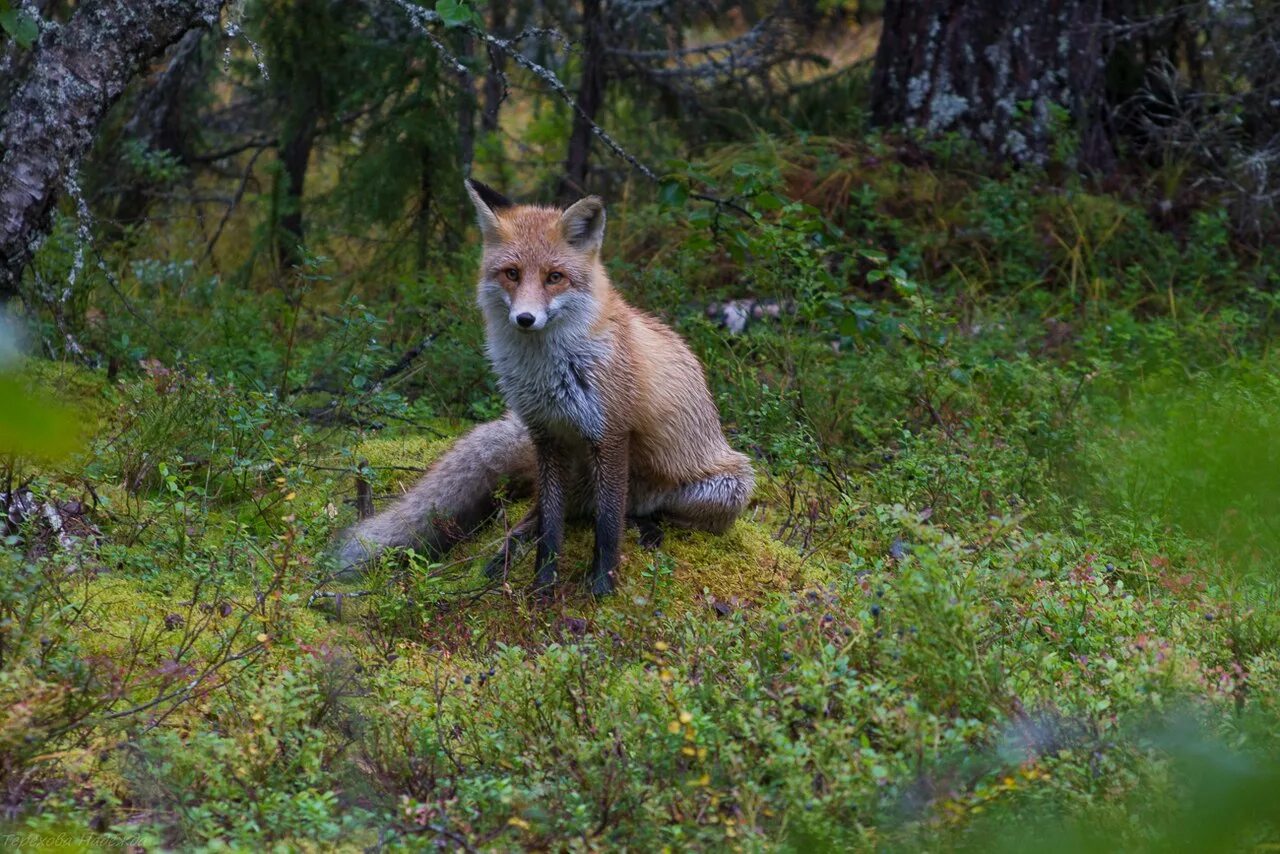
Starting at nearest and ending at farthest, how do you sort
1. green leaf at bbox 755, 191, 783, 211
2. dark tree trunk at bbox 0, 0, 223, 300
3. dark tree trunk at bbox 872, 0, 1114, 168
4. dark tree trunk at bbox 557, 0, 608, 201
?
dark tree trunk at bbox 0, 0, 223, 300
green leaf at bbox 755, 191, 783, 211
dark tree trunk at bbox 557, 0, 608, 201
dark tree trunk at bbox 872, 0, 1114, 168

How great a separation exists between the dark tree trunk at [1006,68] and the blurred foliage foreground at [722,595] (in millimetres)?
1547

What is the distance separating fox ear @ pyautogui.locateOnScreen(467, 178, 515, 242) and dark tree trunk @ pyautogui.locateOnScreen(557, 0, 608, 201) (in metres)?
4.11

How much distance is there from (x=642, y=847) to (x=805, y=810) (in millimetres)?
434

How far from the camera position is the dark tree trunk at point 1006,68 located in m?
10.3

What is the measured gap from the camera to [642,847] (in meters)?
3.11

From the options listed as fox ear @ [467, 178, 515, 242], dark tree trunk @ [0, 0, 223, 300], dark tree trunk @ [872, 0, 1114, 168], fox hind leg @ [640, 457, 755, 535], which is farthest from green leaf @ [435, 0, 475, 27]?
dark tree trunk @ [872, 0, 1114, 168]

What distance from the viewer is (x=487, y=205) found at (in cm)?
580

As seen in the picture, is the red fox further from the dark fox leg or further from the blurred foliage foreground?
the blurred foliage foreground

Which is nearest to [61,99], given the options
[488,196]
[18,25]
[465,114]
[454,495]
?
[488,196]

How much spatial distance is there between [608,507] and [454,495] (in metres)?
0.82

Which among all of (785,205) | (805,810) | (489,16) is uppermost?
(489,16)

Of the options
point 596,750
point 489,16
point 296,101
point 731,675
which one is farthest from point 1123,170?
point 596,750

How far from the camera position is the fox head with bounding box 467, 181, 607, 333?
5434 mm

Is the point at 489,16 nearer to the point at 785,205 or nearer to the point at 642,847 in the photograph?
the point at 785,205
